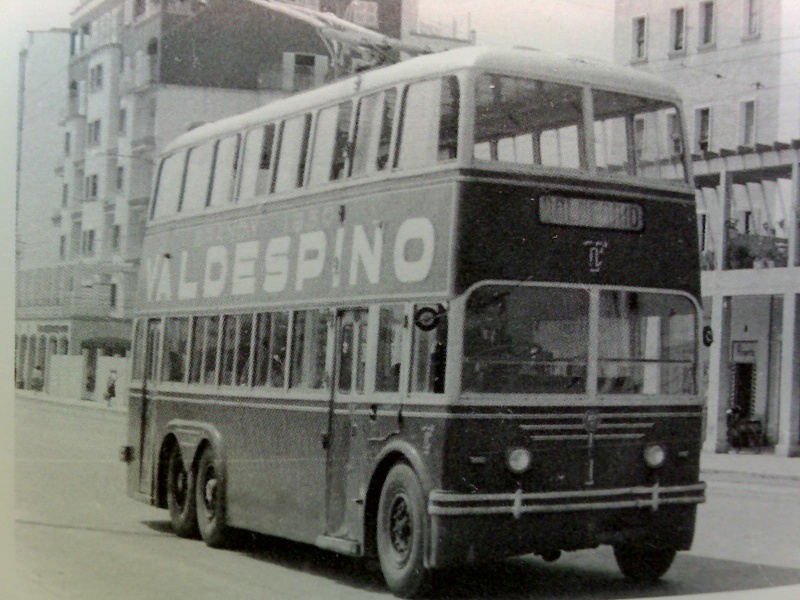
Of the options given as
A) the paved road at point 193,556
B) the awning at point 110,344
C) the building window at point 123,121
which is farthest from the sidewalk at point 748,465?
the building window at point 123,121

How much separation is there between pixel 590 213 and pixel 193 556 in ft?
11.1

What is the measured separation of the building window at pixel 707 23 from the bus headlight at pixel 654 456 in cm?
270

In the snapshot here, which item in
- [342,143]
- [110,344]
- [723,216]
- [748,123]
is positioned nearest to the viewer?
[110,344]

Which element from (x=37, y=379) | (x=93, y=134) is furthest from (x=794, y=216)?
(x=37, y=379)

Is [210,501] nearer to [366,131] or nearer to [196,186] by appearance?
[196,186]

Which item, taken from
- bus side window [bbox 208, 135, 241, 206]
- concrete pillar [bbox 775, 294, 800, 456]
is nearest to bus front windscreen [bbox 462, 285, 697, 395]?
concrete pillar [bbox 775, 294, 800, 456]

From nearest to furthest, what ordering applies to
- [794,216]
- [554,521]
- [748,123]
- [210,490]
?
[554,521] → [748,123] → [794,216] → [210,490]

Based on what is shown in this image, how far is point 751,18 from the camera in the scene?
1053cm

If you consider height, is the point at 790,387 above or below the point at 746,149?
below

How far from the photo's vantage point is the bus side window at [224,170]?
11.6 meters

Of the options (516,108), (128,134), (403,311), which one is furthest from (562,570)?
(128,134)

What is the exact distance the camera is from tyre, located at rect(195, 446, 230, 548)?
11586 millimetres

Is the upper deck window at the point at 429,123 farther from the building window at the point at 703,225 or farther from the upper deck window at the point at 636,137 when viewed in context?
the building window at the point at 703,225

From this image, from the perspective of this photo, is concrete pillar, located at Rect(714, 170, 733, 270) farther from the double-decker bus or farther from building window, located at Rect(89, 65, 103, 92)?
building window, located at Rect(89, 65, 103, 92)
